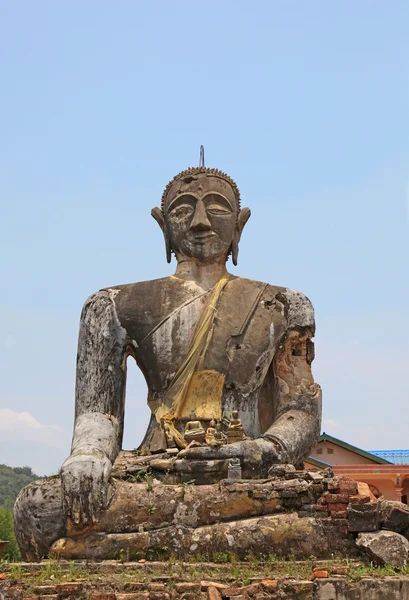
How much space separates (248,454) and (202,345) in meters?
1.55

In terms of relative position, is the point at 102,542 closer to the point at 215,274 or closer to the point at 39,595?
the point at 39,595

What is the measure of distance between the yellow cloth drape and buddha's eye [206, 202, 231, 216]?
3.77ft

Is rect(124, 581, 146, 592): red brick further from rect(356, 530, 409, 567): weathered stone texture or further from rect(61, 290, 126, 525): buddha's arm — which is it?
rect(61, 290, 126, 525): buddha's arm

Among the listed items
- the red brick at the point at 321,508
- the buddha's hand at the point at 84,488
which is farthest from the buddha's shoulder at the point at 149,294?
the red brick at the point at 321,508

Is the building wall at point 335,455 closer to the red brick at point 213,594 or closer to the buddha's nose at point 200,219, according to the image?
the buddha's nose at point 200,219

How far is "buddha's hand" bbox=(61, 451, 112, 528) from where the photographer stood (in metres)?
9.62

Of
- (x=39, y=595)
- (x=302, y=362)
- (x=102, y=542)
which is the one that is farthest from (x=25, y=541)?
(x=302, y=362)

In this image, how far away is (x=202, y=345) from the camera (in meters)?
11.5

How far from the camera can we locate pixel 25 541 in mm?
9938

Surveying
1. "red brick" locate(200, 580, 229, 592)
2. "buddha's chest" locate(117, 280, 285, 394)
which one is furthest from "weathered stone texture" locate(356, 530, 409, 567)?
"buddha's chest" locate(117, 280, 285, 394)

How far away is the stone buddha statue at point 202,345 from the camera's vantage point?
37.0 feet

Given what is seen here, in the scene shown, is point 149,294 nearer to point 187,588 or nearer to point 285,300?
point 285,300

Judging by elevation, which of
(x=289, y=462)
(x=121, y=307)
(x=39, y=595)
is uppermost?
(x=121, y=307)

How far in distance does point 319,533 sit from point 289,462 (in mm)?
1569
